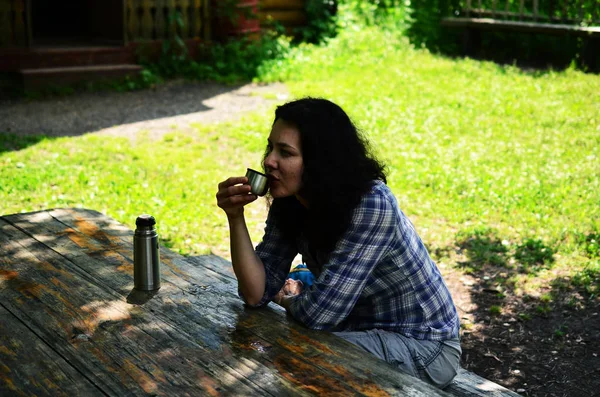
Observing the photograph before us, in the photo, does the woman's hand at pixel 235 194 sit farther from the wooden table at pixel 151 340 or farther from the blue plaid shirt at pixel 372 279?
the wooden table at pixel 151 340

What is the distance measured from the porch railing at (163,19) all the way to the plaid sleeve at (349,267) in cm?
1037

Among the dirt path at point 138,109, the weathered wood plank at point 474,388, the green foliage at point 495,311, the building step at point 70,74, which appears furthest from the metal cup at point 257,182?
the building step at point 70,74

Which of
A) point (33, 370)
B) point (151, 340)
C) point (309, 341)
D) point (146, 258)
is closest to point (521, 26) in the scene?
point (146, 258)

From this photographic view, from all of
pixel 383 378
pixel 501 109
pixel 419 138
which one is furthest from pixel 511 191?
pixel 383 378

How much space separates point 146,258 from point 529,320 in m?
2.90

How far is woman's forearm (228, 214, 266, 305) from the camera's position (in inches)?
124

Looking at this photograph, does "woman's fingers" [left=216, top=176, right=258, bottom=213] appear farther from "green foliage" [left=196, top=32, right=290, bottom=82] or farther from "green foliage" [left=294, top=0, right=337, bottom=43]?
"green foliage" [left=294, top=0, right=337, bottom=43]

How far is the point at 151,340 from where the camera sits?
2.79m

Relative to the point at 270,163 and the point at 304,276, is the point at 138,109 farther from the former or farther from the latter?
the point at 270,163

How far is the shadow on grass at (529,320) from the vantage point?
4.57m

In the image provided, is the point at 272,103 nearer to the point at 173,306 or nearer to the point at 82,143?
the point at 82,143

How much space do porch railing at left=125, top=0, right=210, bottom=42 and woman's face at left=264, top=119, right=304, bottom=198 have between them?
1015cm

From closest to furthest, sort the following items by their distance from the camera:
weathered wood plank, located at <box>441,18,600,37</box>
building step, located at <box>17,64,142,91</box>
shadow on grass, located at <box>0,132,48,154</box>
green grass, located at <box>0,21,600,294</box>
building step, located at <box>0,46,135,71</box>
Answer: green grass, located at <box>0,21,600,294</box>
shadow on grass, located at <box>0,132,48,154</box>
building step, located at <box>17,64,142,91</box>
building step, located at <box>0,46,135,71</box>
weathered wood plank, located at <box>441,18,600,37</box>

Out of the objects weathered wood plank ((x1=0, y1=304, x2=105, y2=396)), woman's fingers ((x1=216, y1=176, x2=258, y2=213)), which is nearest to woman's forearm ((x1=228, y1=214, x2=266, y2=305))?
woman's fingers ((x1=216, y1=176, x2=258, y2=213))
